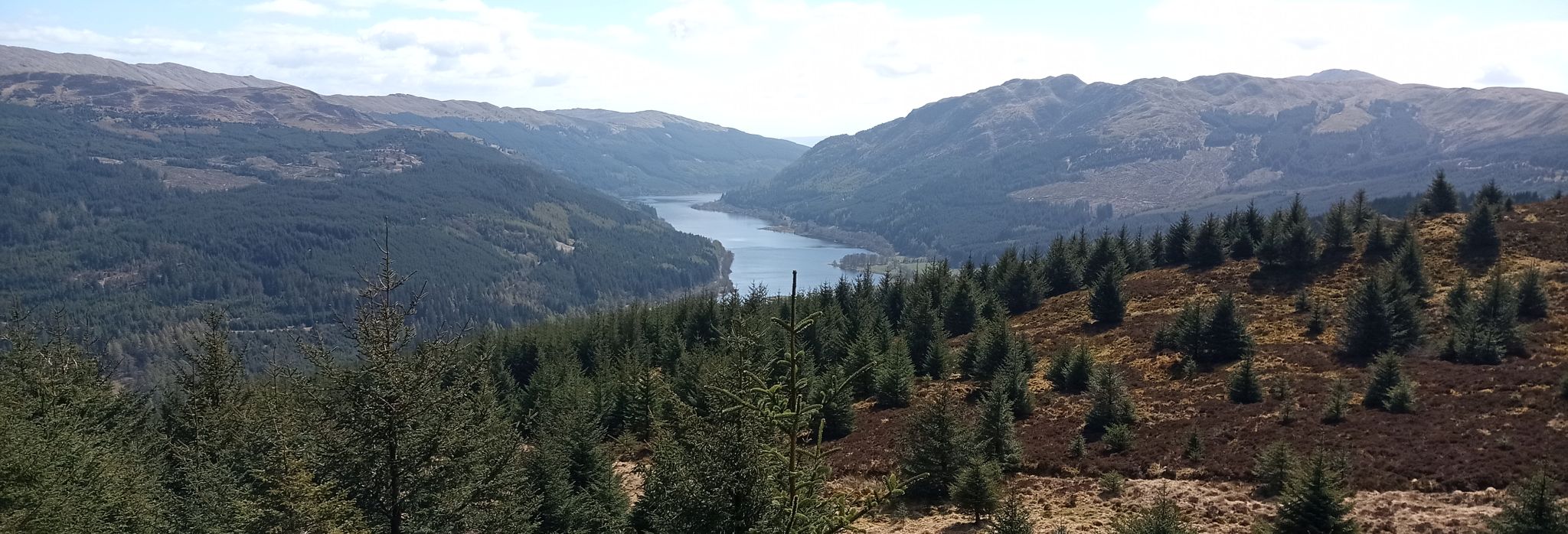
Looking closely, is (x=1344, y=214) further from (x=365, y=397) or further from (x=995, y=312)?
(x=365, y=397)

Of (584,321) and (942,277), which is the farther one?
(584,321)

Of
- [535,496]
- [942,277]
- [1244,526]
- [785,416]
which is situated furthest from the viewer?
[942,277]

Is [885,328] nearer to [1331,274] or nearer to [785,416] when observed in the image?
[1331,274]

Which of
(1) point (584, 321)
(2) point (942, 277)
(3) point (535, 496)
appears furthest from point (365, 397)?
(1) point (584, 321)

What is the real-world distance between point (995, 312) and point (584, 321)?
5367cm

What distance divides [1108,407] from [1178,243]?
48328 mm

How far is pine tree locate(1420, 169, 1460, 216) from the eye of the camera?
238ft

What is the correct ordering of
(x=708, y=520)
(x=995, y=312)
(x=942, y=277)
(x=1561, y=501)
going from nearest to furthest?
(x=708, y=520) < (x=1561, y=501) < (x=995, y=312) < (x=942, y=277)

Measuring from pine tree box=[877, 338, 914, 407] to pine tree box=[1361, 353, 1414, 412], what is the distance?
23.2 m

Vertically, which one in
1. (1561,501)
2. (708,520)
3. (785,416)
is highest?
(785,416)

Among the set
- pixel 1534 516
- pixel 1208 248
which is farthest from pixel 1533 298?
pixel 1534 516

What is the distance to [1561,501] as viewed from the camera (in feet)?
74.4

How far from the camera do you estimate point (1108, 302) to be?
6425 cm

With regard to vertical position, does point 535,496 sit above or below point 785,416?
below
